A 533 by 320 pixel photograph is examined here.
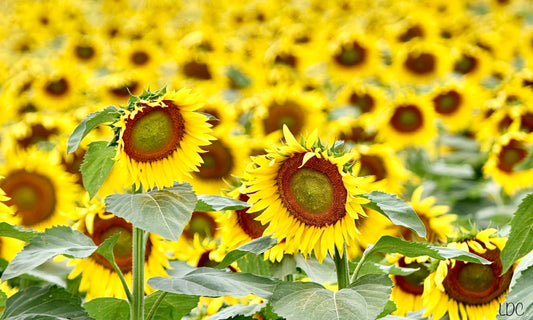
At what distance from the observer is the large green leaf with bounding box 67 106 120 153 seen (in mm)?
1439

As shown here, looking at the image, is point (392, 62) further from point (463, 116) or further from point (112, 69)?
point (112, 69)

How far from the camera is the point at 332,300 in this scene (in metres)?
1.35

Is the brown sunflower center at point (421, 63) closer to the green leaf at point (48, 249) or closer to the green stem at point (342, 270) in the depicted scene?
the green stem at point (342, 270)

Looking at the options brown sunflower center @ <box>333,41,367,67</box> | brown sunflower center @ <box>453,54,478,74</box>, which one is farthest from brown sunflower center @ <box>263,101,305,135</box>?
brown sunflower center @ <box>453,54,478,74</box>

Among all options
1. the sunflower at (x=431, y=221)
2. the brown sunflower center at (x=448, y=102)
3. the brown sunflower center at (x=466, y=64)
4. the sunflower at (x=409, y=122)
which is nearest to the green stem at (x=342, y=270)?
the sunflower at (x=431, y=221)

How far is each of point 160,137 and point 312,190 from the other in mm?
320

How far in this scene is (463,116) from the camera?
3893mm

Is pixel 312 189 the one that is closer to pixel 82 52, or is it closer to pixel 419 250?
pixel 419 250

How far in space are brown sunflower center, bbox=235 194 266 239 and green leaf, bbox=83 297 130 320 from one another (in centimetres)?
29

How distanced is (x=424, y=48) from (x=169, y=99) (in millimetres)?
2960

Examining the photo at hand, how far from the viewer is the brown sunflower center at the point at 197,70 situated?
13.8ft

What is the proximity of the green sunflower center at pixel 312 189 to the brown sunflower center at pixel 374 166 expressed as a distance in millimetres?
1261

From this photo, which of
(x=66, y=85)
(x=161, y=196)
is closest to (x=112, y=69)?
(x=66, y=85)

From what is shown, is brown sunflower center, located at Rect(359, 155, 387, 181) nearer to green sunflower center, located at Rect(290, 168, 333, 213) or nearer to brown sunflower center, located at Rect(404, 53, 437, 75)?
green sunflower center, located at Rect(290, 168, 333, 213)
